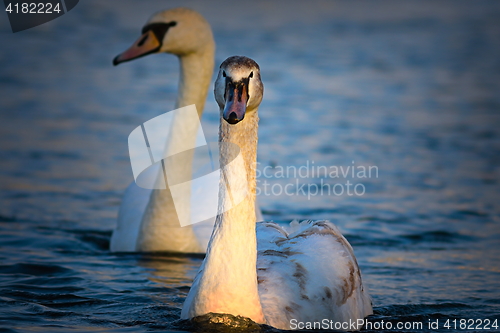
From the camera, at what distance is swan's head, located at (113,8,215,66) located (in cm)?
771

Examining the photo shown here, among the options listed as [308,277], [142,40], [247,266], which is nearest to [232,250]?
[247,266]

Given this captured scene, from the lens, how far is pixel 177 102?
7.78m

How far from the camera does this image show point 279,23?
2192cm

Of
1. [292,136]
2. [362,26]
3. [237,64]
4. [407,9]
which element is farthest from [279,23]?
[237,64]

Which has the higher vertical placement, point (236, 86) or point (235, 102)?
point (236, 86)

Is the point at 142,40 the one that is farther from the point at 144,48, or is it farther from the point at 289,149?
the point at 289,149

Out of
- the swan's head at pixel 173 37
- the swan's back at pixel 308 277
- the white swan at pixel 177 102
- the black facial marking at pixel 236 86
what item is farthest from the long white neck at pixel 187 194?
the black facial marking at pixel 236 86

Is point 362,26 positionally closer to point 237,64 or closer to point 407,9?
point 407,9

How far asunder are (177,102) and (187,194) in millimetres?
925

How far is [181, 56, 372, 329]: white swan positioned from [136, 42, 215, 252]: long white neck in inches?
84.8

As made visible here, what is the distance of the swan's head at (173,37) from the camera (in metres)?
7.71

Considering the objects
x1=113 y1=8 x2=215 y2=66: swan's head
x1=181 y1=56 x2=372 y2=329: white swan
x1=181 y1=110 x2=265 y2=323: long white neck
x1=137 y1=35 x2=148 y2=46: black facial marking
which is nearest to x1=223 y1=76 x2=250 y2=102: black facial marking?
x1=181 y1=56 x2=372 y2=329: white swan

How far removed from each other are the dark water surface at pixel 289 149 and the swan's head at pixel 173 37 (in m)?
2.04

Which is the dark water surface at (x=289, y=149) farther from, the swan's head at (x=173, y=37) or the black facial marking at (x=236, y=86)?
the swan's head at (x=173, y=37)
